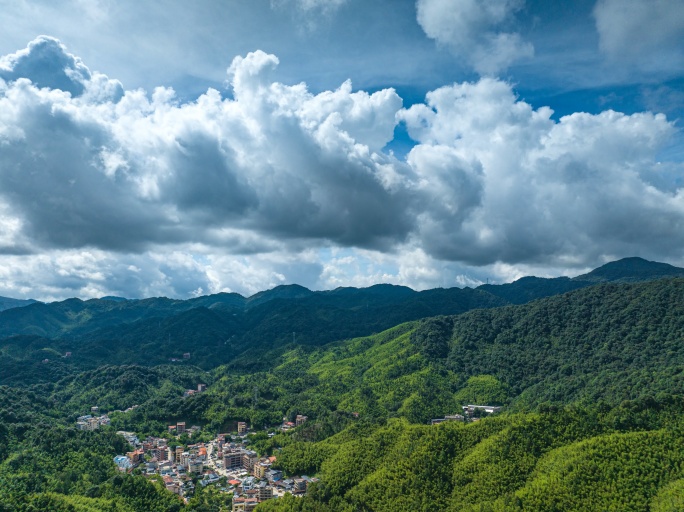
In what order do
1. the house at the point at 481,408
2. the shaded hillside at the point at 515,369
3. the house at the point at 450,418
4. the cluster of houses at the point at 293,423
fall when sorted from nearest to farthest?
the cluster of houses at the point at 293,423
the house at the point at 450,418
the shaded hillside at the point at 515,369
the house at the point at 481,408

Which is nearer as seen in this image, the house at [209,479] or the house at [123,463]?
the house at [209,479]

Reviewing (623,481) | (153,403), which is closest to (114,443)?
(153,403)

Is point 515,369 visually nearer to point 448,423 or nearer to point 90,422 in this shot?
point 448,423

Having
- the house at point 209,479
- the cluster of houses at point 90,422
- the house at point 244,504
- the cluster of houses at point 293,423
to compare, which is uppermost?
the cluster of houses at point 293,423

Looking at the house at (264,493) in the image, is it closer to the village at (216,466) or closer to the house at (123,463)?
the village at (216,466)

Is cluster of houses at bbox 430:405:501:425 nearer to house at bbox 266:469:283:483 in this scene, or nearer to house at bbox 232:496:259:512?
house at bbox 266:469:283:483

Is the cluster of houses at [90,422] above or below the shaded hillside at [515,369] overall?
below

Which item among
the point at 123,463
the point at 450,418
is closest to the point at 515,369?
the point at 450,418

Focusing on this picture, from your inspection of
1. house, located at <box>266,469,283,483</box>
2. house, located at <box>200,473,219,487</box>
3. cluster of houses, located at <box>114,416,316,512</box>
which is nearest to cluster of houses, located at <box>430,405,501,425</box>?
house, located at <box>266,469,283,483</box>

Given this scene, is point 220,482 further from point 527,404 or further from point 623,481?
point 527,404

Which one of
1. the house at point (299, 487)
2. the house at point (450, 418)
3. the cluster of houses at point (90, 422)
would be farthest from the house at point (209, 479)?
the house at point (450, 418)

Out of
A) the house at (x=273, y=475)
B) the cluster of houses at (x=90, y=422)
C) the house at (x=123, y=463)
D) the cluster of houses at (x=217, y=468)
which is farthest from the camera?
the cluster of houses at (x=90, y=422)
